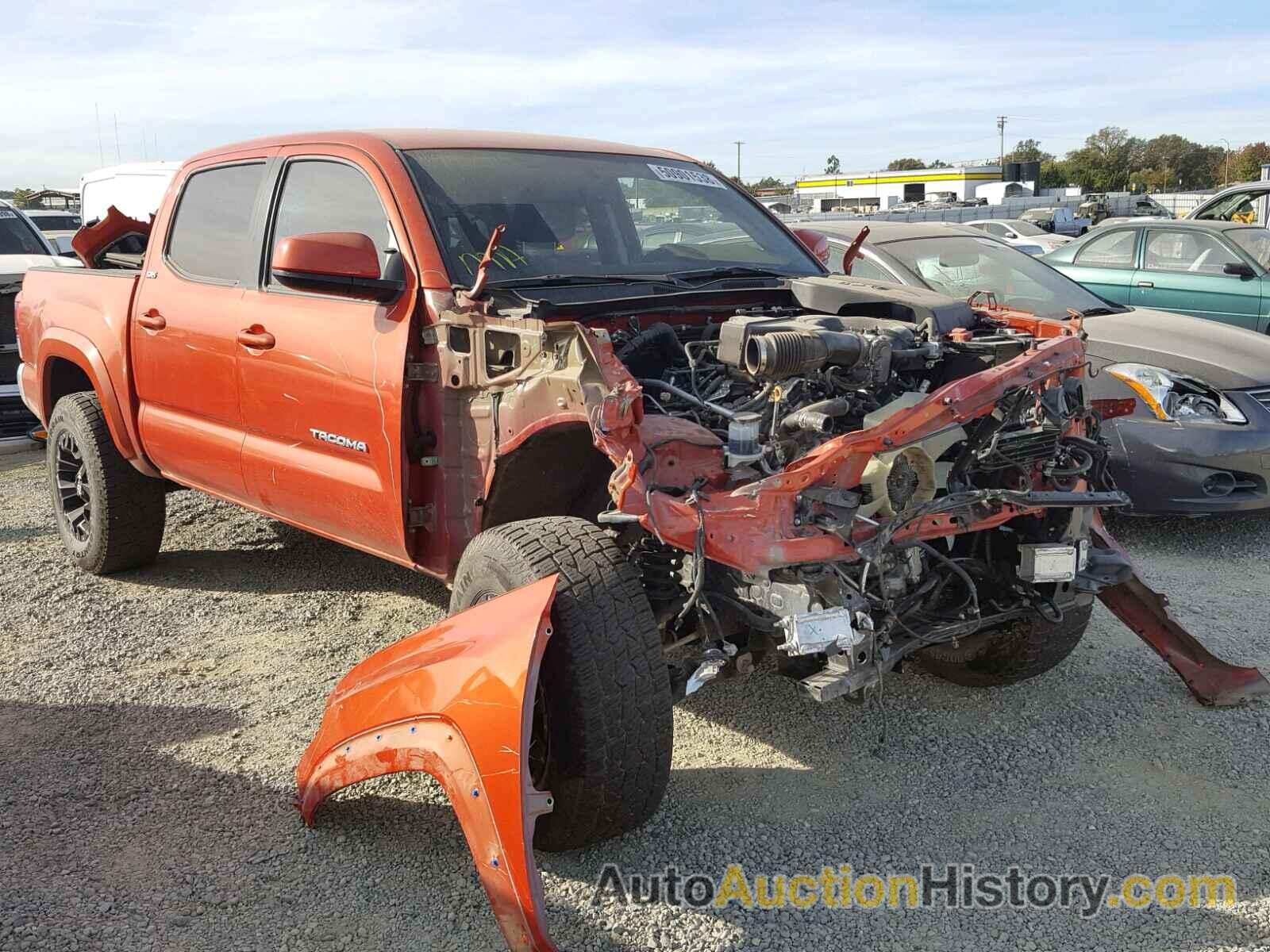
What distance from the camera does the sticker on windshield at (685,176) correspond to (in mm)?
4586

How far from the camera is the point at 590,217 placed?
4137mm

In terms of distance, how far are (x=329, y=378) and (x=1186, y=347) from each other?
4.57 metres

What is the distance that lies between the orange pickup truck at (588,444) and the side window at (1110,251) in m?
6.01

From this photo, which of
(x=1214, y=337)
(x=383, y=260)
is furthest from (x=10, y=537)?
(x=1214, y=337)

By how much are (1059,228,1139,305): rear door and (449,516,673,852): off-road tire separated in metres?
8.00

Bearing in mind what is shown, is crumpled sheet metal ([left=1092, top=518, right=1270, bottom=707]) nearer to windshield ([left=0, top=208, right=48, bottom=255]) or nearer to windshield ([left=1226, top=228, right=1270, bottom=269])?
windshield ([left=1226, top=228, right=1270, bottom=269])

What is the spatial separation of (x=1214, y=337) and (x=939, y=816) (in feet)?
14.0

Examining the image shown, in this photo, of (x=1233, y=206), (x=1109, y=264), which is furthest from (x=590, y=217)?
(x=1233, y=206)

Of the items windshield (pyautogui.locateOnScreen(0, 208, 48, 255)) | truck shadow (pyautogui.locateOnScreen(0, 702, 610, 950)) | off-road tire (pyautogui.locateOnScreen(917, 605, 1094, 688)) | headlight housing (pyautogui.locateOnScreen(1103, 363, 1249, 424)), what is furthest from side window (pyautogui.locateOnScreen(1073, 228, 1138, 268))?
windshield (pyautogui.locateOnScreen(0, 208, 48, 255))

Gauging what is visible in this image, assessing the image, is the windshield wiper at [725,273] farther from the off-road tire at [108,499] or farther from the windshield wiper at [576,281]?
the off-road tire at [108,499]

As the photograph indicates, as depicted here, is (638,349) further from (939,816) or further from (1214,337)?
(1214,337)

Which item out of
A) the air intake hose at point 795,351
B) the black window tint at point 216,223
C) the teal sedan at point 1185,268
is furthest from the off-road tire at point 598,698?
the teal sedan at point 1185,268

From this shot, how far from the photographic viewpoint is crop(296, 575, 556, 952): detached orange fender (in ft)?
8.34

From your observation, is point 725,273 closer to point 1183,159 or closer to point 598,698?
point 598,698
